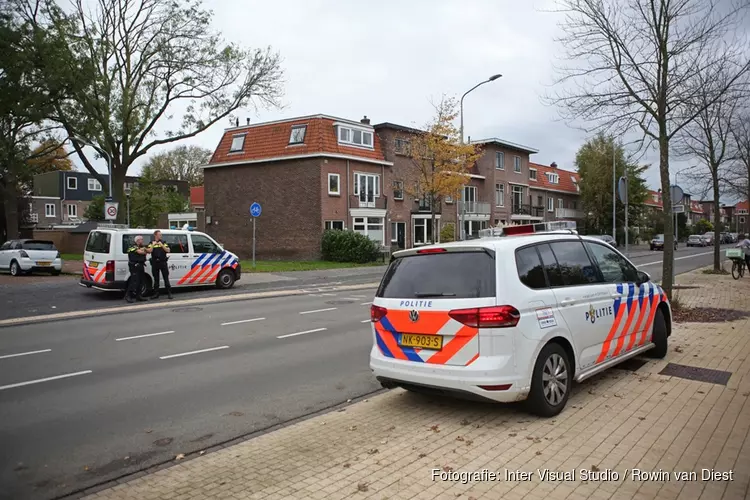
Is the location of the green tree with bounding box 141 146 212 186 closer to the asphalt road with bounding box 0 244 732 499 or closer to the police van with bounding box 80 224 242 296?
the police van with bounding box 80 224 242 296

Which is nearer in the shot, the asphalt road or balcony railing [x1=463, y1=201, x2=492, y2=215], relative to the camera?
the asphalt road

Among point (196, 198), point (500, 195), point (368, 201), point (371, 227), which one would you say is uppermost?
point (196, 198)

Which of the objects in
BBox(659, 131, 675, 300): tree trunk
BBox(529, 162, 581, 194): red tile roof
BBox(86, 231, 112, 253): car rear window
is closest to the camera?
BBox(659, 131, 675, 300): tree trunk

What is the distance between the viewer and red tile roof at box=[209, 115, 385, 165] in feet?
112

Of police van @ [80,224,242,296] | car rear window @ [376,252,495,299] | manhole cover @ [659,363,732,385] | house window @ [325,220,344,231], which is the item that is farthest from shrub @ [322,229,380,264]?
car rear window @ [376,252,495,299]

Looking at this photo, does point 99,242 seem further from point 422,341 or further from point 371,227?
point 371,227

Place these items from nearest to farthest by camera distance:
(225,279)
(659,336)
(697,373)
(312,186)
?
1. (697,373)
2. (659,336)
3. (225,279)
4. (312,186)

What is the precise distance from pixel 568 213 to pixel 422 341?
62115 mm

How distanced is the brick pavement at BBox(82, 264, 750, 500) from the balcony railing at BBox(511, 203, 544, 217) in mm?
47604

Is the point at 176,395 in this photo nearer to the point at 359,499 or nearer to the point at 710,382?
the point at 359,499

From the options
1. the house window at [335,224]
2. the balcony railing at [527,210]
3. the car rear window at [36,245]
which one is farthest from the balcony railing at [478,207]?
the car rear window at [36,245]

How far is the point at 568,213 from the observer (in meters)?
63.2

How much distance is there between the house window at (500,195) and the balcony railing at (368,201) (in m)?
14.9

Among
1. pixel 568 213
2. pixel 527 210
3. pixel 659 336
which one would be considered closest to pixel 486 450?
pixel 659 336
